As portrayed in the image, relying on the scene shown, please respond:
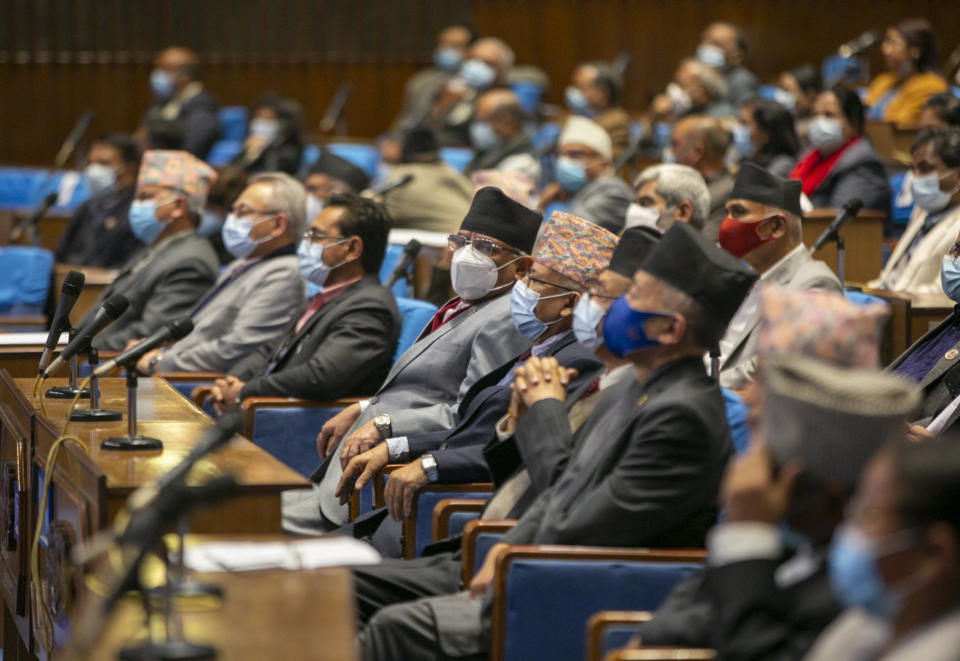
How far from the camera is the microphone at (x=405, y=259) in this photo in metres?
5.54

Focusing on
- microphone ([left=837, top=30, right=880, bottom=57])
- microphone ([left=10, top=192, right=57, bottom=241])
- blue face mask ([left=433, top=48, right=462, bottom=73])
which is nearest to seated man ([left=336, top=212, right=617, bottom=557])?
microphone ([left=10, top=192, right=57, bottom=241])

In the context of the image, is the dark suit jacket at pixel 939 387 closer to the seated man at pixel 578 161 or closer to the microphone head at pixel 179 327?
the microphone head at pixel 179 327

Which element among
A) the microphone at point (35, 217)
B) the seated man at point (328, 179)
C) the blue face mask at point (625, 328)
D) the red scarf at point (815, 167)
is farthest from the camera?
the microphone at point (35, 217)

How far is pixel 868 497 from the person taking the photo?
6.29ft

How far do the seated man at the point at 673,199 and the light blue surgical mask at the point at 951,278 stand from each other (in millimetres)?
1149

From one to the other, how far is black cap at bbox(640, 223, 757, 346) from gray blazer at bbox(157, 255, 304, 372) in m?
2.84

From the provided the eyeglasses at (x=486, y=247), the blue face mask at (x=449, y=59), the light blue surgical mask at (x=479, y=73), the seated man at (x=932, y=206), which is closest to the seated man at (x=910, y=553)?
the eyeglasses at (x=486, y=247)

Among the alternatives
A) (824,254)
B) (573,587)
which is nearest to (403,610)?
(573,587)

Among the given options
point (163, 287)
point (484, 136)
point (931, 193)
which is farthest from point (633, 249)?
point (484, 136)

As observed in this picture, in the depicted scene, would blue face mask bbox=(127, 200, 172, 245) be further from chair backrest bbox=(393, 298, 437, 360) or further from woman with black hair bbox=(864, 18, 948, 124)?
woman with black hair bbox=(864, 18, 948, 124)

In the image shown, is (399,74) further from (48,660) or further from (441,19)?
(48,660)

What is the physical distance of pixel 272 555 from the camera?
2746 millimetres

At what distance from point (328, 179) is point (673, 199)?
2557 mm

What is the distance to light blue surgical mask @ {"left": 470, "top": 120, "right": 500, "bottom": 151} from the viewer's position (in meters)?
8.93
